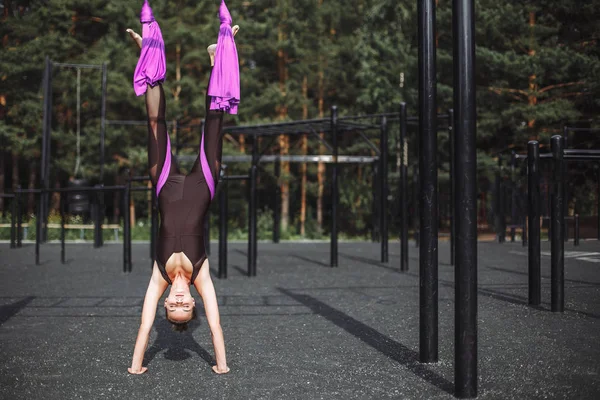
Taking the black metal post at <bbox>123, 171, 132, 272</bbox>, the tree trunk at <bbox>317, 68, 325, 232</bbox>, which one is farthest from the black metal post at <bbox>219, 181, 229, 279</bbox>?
the tree trunk at <bbox>317, 68, 325, 232</bbox>

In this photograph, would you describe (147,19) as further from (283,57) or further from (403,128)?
(283,57)

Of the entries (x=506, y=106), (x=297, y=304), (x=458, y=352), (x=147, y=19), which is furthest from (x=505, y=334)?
(x=506, y=106)

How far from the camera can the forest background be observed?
24531 mm

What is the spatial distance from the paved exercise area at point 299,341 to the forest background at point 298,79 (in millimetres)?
15614

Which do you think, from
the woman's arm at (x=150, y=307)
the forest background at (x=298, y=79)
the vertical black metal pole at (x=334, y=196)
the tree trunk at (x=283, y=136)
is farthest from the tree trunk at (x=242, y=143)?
the woman's arm at (x=150, y=307)

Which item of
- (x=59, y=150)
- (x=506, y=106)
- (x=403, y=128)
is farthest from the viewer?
(x=59, y=150)

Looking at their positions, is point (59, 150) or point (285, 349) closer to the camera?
point (285, 349)

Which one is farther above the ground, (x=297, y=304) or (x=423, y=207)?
(x=423, y=207)

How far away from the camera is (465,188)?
12.8ft

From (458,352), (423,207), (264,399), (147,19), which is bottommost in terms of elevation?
(264,399)

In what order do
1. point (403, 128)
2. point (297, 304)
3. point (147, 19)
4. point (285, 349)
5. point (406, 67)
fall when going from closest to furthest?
point (147, 19), point (285, 349), point (297, 304), point (403, 128), point (406, 67)

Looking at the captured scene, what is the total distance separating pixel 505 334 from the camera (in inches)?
227

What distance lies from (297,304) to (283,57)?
2549cm

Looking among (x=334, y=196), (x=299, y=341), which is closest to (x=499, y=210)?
(x=334, y=196)
